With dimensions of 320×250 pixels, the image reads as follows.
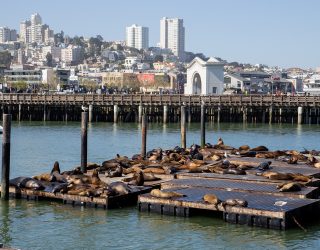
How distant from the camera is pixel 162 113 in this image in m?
71.5

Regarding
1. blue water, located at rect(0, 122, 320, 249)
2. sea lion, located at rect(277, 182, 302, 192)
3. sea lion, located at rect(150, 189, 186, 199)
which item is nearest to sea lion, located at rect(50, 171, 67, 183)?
blue water, located at rect(0, 122, 320, 249)

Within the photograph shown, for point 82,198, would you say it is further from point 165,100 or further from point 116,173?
point 165,100

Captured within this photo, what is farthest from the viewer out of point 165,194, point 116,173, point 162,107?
point 162,107

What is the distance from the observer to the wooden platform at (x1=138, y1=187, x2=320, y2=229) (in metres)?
20.2

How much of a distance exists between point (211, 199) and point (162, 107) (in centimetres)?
5065

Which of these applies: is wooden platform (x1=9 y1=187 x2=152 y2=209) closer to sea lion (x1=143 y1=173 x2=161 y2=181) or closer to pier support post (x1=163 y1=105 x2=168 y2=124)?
sea lion (x1=143 y1=173 x2=161 y2=181)

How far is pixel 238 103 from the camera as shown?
6956 cm

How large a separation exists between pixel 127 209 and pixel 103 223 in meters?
1.92

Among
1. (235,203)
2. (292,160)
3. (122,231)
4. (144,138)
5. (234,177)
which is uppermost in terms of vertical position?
(144,138)

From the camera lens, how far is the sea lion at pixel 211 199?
2123cm

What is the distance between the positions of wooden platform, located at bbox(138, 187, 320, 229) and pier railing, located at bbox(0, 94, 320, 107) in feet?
152

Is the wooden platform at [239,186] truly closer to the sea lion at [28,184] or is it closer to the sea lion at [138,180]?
the sea lion at [138,180]

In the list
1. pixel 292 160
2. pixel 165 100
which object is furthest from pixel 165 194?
pixel 165 100

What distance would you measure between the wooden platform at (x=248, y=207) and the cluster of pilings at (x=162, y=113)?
1825 inches
